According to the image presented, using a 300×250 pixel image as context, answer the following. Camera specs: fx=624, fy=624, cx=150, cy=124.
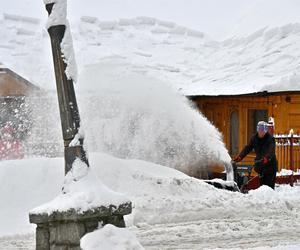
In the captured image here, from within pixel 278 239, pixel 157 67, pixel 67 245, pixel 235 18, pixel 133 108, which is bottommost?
pixel 278 239

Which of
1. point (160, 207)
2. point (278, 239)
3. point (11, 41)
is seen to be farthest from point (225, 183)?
point (11, 41)

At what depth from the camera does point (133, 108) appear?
1559 centimetres

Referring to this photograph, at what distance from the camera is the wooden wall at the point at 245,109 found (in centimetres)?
1645

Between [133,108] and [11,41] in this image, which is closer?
[133,108]

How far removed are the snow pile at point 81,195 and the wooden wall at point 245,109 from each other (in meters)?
11.8

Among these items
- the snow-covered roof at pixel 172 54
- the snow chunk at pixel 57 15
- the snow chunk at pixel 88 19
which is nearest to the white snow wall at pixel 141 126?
the snow-covered roof at pixel 172 54

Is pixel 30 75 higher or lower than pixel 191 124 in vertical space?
higher

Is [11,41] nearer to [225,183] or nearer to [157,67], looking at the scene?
[157,67]

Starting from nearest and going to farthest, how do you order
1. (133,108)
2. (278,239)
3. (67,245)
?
(67,245), (278,239), (133,108)

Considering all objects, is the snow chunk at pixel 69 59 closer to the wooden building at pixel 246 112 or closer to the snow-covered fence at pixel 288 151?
the snow-covered fence at pixel 288 151

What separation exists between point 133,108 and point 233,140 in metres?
4.54

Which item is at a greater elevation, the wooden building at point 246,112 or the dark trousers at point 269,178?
the wooden building at point 246,112

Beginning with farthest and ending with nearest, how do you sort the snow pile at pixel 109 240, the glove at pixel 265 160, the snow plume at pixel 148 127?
the snow plume at pixel 148 127 < the glove at pixel 265 160 < the snow pile at pixel 109 240

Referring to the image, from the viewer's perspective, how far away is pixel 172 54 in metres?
22.8
